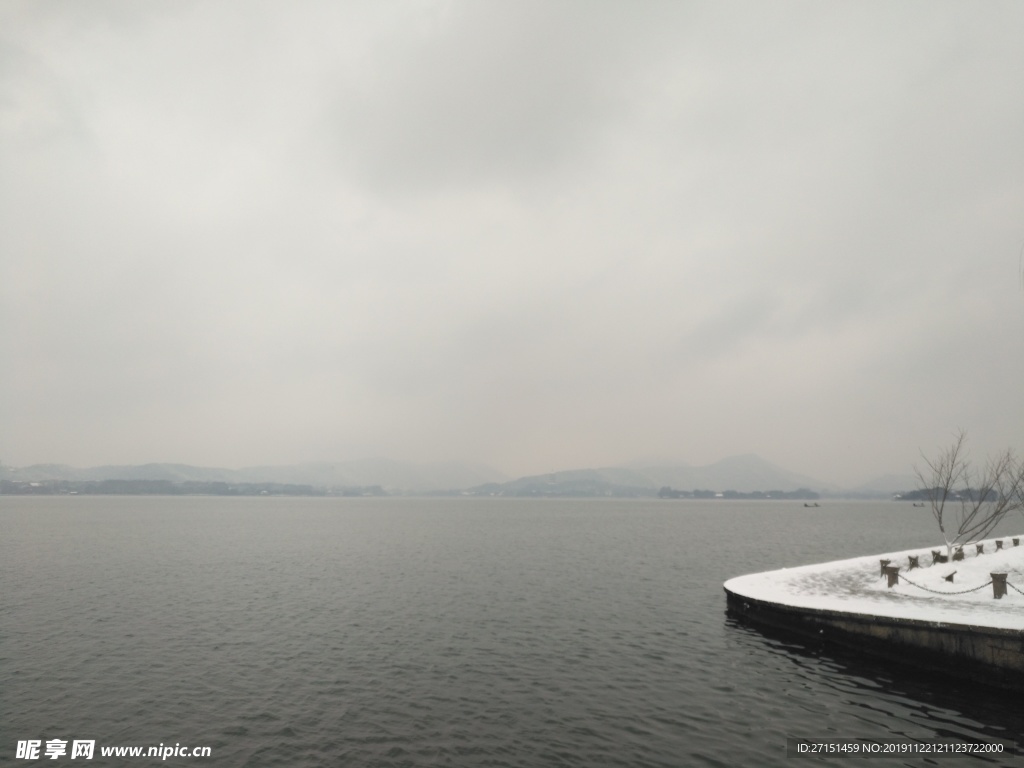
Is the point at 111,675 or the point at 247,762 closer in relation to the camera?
the point at 247,762

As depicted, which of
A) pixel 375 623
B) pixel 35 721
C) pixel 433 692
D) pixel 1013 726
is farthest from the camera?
pixel 375 623

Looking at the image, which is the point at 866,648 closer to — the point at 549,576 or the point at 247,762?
the point at 247,762

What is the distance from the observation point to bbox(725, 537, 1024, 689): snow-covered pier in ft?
78.2

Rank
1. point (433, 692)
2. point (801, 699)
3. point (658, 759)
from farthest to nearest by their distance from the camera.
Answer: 1. point (433, 692)
2. point (801, 699)
3. point (658, 759)

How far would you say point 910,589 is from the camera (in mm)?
34625

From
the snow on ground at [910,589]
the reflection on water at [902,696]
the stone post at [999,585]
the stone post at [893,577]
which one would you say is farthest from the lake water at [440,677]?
the stone post at [893,577]

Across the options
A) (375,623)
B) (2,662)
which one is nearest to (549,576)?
(375,623)

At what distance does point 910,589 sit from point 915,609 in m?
7.28

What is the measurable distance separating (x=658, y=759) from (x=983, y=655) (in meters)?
16.5

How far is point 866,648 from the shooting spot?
2812 cm

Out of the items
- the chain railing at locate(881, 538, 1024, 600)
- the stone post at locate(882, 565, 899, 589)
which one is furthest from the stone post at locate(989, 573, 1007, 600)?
the stone post at locate(882, 565, 899, 589)

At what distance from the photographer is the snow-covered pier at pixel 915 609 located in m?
23.8

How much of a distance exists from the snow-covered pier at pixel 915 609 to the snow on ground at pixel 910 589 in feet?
0.15

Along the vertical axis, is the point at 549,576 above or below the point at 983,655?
below
